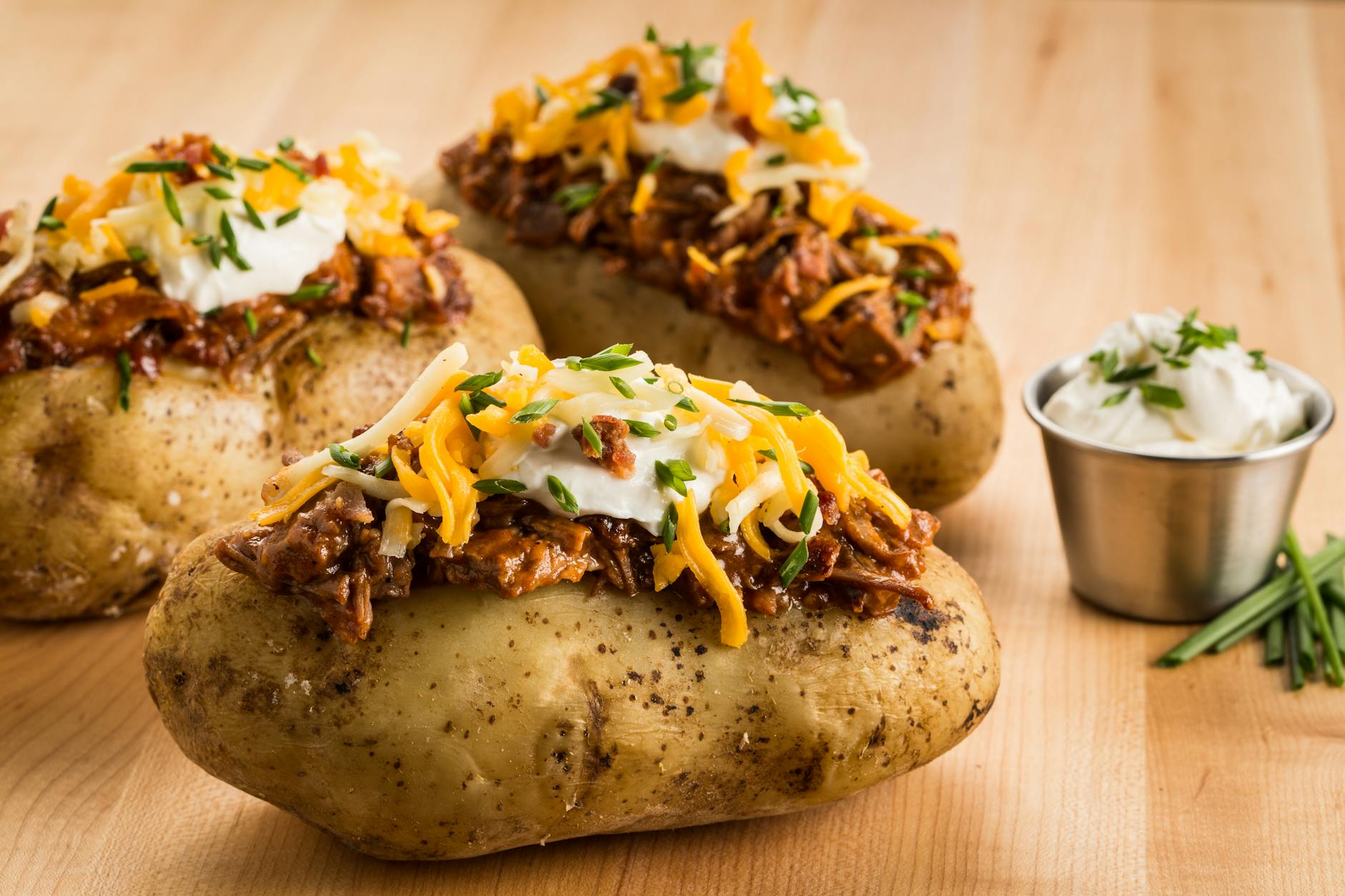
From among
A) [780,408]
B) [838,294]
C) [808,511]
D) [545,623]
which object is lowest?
[838,294]

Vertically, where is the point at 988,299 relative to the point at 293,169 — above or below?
below

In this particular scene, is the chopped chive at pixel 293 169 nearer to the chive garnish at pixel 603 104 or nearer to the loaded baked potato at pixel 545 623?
the chive garnish at pixel 603 104

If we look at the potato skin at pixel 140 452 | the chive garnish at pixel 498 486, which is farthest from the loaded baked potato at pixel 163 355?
the chive garnish at pixel 498 486

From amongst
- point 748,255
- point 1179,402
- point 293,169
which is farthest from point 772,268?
point 293,169

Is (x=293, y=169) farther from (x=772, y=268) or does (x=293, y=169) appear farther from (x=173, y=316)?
(x=772, y=268)

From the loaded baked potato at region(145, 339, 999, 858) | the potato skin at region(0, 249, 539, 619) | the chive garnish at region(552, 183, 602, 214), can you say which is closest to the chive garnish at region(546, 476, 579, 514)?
the loaded baked potato at region(145, 339, 999, 858)

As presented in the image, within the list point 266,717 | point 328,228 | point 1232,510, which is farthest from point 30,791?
point 1232,510
